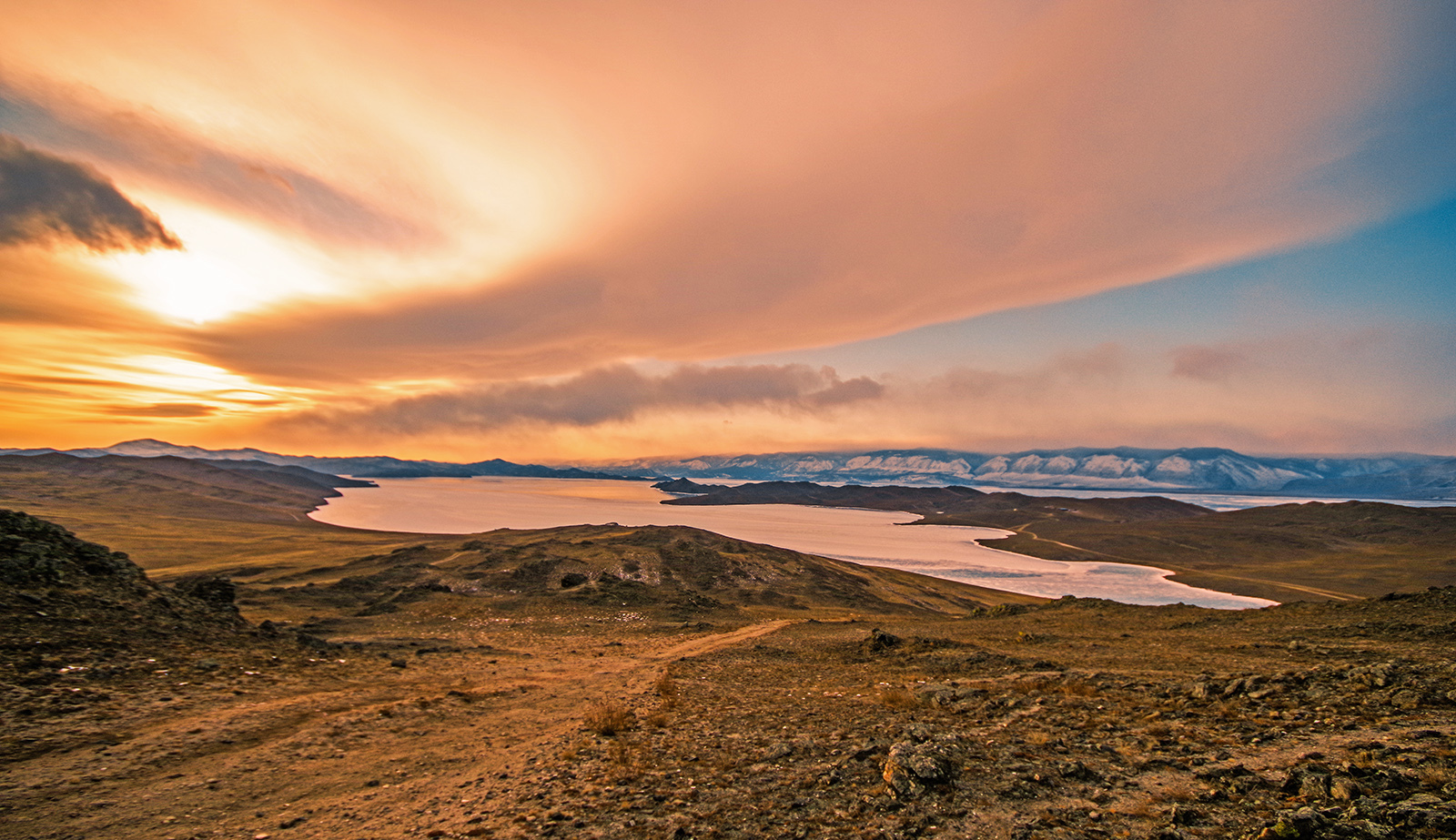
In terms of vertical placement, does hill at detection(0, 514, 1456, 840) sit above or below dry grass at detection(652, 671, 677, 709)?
above

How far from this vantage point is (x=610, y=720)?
1455 centimetres

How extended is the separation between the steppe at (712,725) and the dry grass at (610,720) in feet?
0.32

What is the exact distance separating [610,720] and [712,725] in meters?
2.65

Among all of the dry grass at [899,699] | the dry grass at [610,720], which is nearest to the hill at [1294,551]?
the dry grass at [899,699]

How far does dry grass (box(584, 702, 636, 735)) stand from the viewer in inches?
560

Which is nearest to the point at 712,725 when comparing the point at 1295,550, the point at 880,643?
the point at 880,643

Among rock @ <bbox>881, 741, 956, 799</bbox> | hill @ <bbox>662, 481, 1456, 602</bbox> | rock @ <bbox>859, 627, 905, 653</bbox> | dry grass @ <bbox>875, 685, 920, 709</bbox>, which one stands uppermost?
rock @ <bbox>881, 741, 956, 799</bbox>

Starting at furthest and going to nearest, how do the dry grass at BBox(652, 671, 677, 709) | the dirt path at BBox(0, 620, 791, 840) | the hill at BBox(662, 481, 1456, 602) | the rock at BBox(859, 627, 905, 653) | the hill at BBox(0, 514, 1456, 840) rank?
the hill at BBox(662, 481, 1456, 602), the rock at BBox(859, 627, 905, 653), the dry grass at BBox(652, 671, 677, 709), the dirt path at BBox(0, 620, 791, 840), the hill at BBox(0, 514, 1456, 840)

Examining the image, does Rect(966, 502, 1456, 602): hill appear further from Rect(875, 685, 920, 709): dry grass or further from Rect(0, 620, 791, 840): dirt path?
Rect(0, 620, 791, 840): dirt path

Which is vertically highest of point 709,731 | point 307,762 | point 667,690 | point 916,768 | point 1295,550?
point 916,768

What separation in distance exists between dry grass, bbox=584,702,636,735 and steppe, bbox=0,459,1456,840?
0.32 ft

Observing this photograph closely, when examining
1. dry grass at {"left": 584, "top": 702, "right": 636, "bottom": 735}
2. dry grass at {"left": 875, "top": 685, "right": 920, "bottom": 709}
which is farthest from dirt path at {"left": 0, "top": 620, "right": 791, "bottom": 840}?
dry grass at {"left": 875, "top": 685, "right": 920, "bottom": 709}

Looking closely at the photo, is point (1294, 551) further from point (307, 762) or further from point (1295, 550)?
point (307, 762)

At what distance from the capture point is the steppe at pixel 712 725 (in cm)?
891
